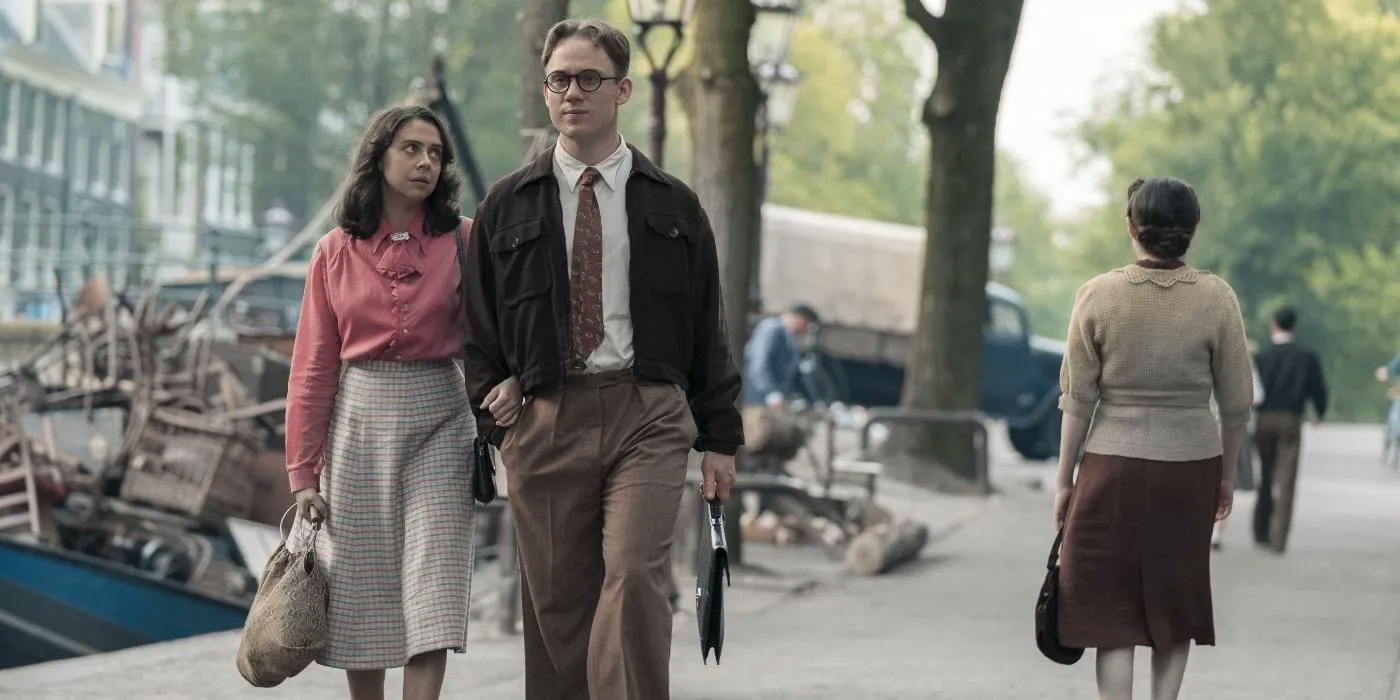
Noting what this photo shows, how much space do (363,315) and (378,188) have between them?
1.02 ft

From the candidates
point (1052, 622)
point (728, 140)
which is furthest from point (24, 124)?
point (1052, 622)

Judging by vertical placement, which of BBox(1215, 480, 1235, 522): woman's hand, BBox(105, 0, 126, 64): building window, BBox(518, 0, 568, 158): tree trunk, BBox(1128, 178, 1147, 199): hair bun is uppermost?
BBox(105, 0, 126, 64): building window

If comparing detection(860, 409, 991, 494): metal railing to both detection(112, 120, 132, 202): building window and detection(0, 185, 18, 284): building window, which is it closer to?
detection(0, 185, 18, 284): building window

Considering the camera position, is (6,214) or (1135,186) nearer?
(1135,186)

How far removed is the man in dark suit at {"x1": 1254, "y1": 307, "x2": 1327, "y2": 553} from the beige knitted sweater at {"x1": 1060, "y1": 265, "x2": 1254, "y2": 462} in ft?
29.6

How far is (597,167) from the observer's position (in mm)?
5207

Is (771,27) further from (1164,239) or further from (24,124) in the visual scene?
(24,124)

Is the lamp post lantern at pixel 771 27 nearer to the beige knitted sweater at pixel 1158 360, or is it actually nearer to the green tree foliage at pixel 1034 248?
the beige knitted sweater at pixel 1158 360

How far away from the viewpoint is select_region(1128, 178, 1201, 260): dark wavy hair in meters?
6.25

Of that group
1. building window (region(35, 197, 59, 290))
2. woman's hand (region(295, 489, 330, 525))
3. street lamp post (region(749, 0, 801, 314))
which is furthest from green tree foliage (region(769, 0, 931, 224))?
woman's hand (region(295, 489, 330, 525))

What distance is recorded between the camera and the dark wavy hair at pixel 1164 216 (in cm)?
625

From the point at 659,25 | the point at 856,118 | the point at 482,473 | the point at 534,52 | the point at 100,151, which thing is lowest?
the point at 482,473

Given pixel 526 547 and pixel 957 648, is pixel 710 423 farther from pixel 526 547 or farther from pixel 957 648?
pixel 957 648

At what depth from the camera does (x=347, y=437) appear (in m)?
5.45
